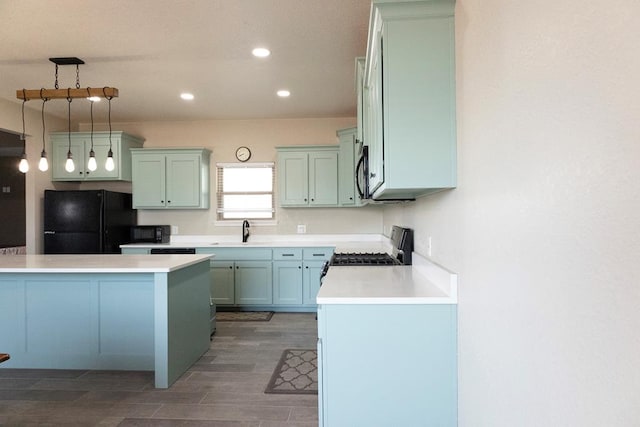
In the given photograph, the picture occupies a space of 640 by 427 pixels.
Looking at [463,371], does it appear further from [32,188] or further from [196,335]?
→ [32,188]

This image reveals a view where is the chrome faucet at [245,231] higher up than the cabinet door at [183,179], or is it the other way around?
the cabinet door at [183,179]

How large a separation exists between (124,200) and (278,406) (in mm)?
3975

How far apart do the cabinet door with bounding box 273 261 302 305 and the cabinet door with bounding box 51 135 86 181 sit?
2995 millimetres

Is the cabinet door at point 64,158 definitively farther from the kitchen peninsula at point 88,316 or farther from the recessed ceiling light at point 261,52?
the recessed ceiling light at point 261,52

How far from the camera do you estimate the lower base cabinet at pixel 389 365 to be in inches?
67.6

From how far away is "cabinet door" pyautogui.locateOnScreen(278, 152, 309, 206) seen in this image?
5.11m

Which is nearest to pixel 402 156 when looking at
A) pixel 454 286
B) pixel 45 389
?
pixel 454 286

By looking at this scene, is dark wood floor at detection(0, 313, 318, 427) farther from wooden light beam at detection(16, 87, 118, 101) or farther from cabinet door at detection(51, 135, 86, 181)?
cabinet door at detection(51, 135, 86, 181)

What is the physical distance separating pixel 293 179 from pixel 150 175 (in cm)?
198

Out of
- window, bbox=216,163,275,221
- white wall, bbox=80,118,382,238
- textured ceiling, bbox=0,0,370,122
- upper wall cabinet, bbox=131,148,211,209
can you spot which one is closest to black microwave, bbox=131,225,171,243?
white wall, bbox=80,118,382,238

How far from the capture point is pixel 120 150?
16.7 feet

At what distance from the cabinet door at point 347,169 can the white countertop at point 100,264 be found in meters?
2.27

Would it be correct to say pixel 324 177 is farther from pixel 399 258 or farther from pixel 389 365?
pixel 389 365

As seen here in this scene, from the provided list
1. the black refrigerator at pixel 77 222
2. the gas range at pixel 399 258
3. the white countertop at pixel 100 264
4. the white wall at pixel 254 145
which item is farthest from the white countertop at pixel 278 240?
the gas range at pixel 399 258
